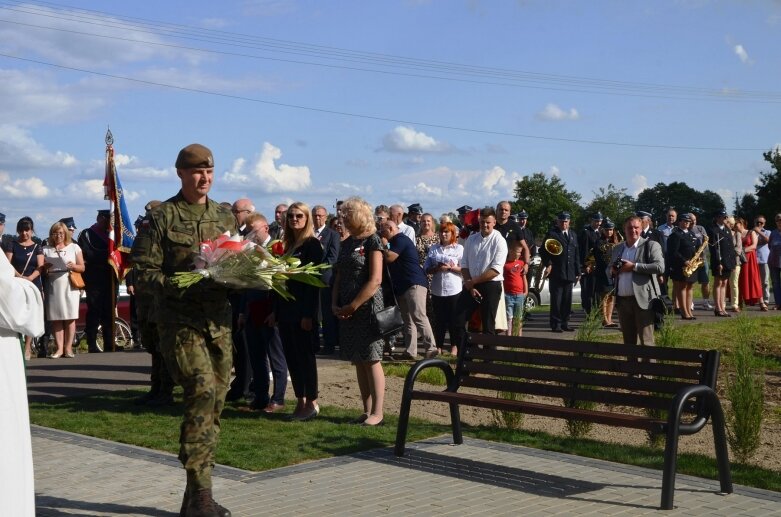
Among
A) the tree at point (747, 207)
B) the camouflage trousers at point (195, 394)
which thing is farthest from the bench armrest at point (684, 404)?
the tree at point (747, 207)

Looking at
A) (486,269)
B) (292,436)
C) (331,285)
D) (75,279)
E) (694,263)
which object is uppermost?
(694,263)

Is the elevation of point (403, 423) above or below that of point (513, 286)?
below

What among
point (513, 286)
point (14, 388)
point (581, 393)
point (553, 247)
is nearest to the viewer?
point (14, 388)

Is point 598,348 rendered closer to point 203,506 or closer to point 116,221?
point 203,506

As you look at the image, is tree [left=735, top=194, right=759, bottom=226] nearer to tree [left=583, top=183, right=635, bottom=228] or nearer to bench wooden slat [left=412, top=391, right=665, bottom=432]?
tree [left=583, top=183, right=635, bottom=228]

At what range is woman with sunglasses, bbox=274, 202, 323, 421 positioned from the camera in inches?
411

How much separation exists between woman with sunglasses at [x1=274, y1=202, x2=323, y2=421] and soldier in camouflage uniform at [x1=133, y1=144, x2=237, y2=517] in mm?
3219

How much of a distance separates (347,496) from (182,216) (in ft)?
7.03

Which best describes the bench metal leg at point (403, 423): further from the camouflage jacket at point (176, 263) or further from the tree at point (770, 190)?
the tree at point (770, 190)

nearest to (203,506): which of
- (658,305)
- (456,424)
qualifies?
(456,424)

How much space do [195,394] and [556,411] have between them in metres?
2.51

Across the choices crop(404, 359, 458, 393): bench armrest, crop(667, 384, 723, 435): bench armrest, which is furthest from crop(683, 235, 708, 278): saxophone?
crop(667, 384, 723, 435): bench armrest

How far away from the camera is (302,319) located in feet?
34.2

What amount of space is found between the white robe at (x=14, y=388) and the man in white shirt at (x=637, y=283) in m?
8.29
